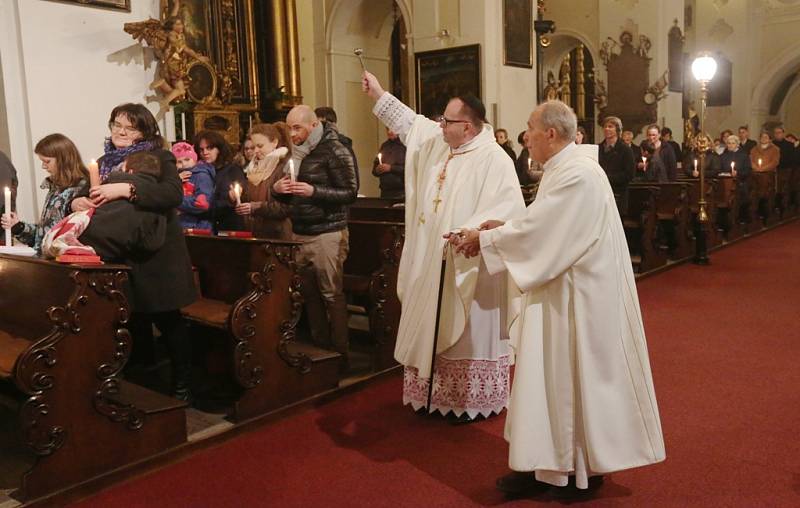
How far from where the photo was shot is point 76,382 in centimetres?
331

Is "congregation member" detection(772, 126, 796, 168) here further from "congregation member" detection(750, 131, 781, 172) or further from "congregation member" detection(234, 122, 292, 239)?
"congregation member" detection(234, 122, 292, 239)

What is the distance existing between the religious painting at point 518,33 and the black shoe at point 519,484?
9.12 meters

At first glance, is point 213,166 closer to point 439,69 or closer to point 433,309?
point 433,309

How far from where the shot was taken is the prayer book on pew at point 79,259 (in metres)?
3.39

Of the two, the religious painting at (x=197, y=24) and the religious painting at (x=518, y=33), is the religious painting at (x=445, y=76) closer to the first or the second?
the religious painting at (x=518, y=33)

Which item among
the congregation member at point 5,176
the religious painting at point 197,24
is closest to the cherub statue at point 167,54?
the religious painting at point 197,24

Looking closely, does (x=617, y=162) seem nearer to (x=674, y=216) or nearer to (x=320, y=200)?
(x=674, y=216)

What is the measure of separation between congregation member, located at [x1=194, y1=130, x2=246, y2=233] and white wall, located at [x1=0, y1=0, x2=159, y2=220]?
313cm

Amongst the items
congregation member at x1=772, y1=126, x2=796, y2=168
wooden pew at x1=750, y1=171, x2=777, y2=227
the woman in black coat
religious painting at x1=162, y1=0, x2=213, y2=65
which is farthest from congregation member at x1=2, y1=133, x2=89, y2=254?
congregation member at x1=772, y1=126, x2=796, y2=168

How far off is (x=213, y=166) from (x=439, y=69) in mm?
6813

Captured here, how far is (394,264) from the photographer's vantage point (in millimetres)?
4930

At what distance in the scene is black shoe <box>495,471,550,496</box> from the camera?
3148 millimetres

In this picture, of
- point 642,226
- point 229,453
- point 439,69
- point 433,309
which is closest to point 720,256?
point 642,226

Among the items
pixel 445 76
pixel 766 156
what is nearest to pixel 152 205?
pixel 445 76
